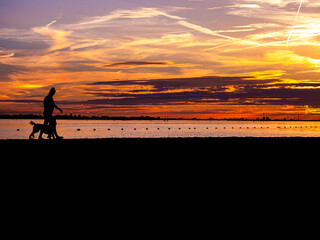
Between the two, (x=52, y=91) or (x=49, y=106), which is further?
(x=49, y=106)

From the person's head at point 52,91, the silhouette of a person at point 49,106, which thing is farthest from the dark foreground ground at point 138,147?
the person's head at point 52,91

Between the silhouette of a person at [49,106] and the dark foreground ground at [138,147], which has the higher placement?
the silhouette of a person at [49,106]

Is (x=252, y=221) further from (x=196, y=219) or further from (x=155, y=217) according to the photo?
(x=155, y=217)

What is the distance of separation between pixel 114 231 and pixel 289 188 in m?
5.98

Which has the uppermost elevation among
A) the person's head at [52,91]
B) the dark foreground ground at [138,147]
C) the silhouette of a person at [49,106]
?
the person's head at [52,91]

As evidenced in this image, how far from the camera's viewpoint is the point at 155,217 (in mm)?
7578

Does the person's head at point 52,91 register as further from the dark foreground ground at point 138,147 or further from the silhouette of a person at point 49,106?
the dark foreground ground at point 138,147

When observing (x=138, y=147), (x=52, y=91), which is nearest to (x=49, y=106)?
(x=52, y=91)

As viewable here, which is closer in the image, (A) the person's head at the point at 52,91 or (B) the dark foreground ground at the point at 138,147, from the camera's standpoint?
(B) the dark foreground ground at the point at 138,147

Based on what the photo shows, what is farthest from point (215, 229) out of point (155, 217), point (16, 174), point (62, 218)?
point (16, 174)

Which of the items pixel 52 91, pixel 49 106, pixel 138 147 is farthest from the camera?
pixel 49 106

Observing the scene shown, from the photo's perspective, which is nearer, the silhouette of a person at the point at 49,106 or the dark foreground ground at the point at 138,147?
the dark foreground ground at the point at 138,147

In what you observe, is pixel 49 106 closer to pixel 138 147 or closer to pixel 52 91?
pixel 52 91

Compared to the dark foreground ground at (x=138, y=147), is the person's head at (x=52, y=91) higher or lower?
higher
